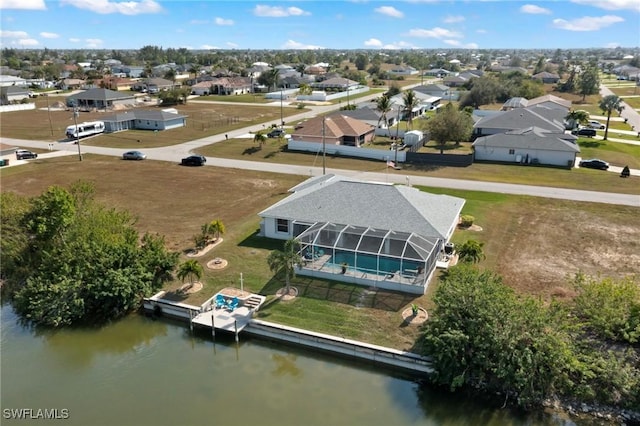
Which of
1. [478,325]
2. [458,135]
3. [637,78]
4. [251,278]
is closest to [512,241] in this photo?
[478,325]

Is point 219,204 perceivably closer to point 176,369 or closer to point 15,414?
point 176,369

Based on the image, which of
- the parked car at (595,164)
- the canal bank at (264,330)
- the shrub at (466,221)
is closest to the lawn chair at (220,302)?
the canal bank at (264,330)

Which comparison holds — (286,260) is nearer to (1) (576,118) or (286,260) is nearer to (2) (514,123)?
(2) (514,123)

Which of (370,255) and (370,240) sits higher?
(370,240)

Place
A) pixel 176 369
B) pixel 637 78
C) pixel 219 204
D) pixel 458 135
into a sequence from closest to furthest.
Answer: pixel 176 369
pixel 219 204
pixel 458 135
pixel 637 78

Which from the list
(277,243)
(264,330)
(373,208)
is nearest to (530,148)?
(373,208)

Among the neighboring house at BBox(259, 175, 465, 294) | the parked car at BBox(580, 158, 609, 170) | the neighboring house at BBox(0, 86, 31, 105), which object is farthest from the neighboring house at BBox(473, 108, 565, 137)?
the neighboring house at BBox(0, 86, 31, 105)
